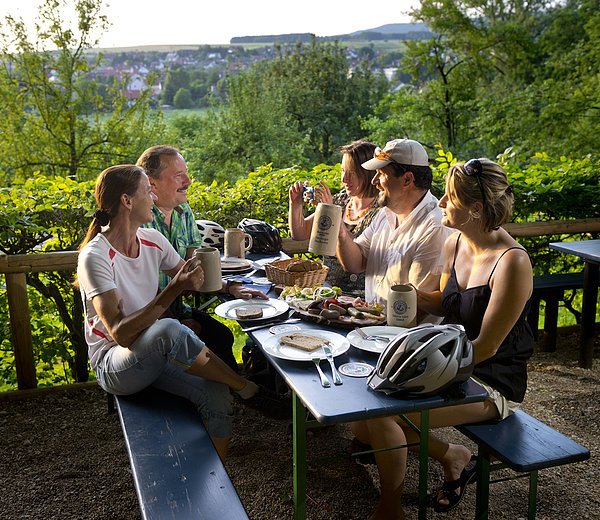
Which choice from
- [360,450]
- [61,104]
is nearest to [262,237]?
[360,450]

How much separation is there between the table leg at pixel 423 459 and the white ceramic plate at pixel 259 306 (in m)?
0.72

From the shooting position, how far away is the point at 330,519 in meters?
2.70

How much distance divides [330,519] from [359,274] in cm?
143

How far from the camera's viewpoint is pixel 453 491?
8.93ft

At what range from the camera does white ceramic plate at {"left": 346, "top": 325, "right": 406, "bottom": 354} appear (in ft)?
7.23

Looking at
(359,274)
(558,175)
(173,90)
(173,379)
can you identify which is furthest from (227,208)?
(173,90)

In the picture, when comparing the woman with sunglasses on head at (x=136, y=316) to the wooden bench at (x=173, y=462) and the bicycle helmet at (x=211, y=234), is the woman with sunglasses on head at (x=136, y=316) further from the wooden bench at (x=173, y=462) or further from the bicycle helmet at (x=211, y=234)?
the bicycle helmet at (x=211, y=234)

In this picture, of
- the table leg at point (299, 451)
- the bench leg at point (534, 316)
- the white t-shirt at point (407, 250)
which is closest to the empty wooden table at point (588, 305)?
the bench leg at point (534, 316)

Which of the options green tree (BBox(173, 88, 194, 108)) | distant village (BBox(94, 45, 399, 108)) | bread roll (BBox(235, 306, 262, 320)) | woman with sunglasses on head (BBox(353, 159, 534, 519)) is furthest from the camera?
green tree (BBox(173, 88, 194, 108))

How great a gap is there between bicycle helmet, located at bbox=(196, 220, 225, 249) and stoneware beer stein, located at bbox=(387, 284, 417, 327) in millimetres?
1781

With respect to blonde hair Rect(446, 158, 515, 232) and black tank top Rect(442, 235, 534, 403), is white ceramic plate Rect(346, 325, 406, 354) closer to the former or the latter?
black tank top Rect(442, 235, 534, 403)

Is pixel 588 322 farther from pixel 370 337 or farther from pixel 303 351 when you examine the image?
pixel 303 351

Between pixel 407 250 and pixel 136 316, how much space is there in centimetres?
131

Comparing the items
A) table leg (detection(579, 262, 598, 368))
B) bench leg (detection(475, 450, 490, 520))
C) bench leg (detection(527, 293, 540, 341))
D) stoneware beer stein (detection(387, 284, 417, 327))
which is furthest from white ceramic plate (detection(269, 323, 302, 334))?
table leg (detection(579, 262, 598, 368))
